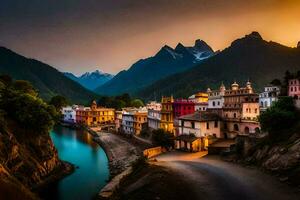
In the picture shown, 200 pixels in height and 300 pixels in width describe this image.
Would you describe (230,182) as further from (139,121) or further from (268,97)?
(139,121)

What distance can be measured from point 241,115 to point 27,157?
41.6 metres

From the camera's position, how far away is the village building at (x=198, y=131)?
210 feet

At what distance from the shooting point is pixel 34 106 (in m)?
60.7

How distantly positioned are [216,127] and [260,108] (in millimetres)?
10433

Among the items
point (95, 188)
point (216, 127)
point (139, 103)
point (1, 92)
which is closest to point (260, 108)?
point (216, 127)

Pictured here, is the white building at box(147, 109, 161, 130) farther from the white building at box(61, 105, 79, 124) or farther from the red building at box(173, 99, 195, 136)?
the white building at box(61, 105, 79, 124)

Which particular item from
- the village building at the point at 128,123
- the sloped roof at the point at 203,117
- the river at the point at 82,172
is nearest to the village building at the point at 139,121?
the village building at the point at 128,123

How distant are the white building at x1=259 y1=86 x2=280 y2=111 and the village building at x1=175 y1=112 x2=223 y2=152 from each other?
390 inches

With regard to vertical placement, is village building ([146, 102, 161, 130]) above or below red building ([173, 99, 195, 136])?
below

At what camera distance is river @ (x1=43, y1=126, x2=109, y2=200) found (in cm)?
4909

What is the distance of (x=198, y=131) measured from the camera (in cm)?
6756

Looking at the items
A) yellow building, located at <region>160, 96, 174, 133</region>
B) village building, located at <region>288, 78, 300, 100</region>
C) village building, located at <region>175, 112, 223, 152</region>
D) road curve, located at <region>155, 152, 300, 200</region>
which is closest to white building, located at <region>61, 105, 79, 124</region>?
yellow building, located at <region>160, 96, 174, 133</region>

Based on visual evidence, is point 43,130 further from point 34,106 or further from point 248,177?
point 248,177

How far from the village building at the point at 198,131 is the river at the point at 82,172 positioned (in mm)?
15782
